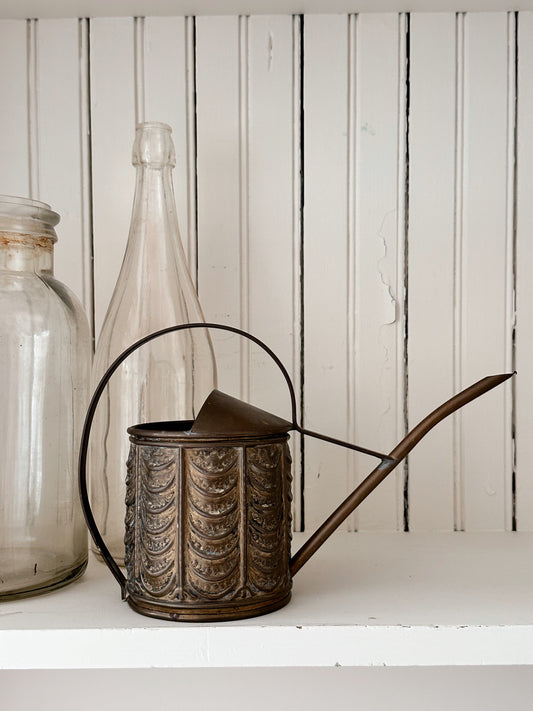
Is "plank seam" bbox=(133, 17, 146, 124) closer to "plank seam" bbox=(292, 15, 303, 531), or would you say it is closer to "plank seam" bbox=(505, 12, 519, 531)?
"plank seam" bbox=(292, 15, 303, 531)

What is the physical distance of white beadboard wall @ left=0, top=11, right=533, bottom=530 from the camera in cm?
68

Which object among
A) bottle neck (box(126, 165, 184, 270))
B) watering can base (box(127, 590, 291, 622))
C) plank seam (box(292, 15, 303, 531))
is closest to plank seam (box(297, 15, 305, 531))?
plank seam (box(292, 15, 303, 531))

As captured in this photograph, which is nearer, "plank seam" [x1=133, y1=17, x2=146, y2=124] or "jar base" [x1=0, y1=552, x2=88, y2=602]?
"jar base" [x1=0, y1=552, x2=88, y2=602]

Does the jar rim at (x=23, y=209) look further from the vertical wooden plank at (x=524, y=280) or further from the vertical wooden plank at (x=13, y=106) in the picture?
the vertical wooden plank at (x=524, y=280)

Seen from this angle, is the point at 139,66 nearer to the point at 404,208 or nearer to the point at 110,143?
the point at 110,143

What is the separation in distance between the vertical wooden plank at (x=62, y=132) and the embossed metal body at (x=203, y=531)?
0.28 m

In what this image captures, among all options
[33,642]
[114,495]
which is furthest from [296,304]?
[33,642]

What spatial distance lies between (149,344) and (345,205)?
226 millimetres

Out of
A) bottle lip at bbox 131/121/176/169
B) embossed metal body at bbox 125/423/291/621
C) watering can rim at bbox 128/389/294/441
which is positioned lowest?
embossed metal body at bbox 125/423/291/621

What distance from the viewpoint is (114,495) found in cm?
60

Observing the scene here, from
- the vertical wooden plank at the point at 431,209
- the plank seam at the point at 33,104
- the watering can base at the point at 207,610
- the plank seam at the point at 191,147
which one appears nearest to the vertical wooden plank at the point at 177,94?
the plank seam at the point at 191,147

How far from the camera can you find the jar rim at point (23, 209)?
0.52 meters

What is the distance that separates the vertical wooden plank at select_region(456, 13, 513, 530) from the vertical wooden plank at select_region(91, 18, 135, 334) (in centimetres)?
31

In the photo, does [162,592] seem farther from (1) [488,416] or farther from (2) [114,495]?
(1) [488,416]
